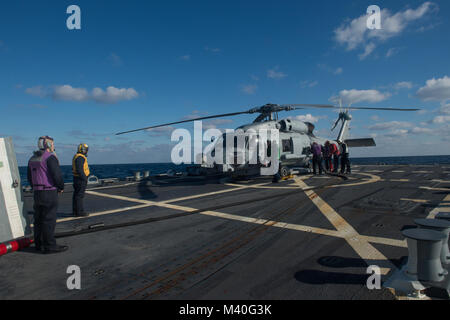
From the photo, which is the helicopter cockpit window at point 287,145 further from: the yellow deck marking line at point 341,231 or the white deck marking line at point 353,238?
the white deck marking line at point 353,238

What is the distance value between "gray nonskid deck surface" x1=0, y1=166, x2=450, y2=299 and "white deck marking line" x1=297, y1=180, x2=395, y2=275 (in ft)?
0.06

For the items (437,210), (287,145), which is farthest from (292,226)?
(287,145)

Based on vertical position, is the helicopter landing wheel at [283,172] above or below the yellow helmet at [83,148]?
below

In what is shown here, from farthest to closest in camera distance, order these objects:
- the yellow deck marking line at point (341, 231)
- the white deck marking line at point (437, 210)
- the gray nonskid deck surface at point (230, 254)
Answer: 1. the white deck marking line at point (437, 210)
2. the yellow deck marking line at point (341, 231)
3. the gray nonskid deck surface at point (230, 254)

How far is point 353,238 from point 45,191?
6.10m

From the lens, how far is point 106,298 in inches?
117

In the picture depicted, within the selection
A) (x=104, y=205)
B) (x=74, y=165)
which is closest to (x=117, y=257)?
(x=74, y=165)

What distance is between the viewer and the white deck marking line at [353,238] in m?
3.88

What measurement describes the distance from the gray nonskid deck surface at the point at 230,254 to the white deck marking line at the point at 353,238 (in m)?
0.02

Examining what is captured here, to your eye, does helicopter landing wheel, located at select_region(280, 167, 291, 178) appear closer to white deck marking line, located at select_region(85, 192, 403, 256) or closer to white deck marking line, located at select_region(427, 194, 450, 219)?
white deck marking line, located at select_region(427, 194, 450, 219)

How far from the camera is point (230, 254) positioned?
4172 millimetres

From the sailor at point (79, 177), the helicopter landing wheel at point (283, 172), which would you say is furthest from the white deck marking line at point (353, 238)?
the sailor at point (79, 177)

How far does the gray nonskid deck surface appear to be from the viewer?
3109 mm

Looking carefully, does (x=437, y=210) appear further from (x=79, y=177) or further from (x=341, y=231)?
(x=79, y=177)
